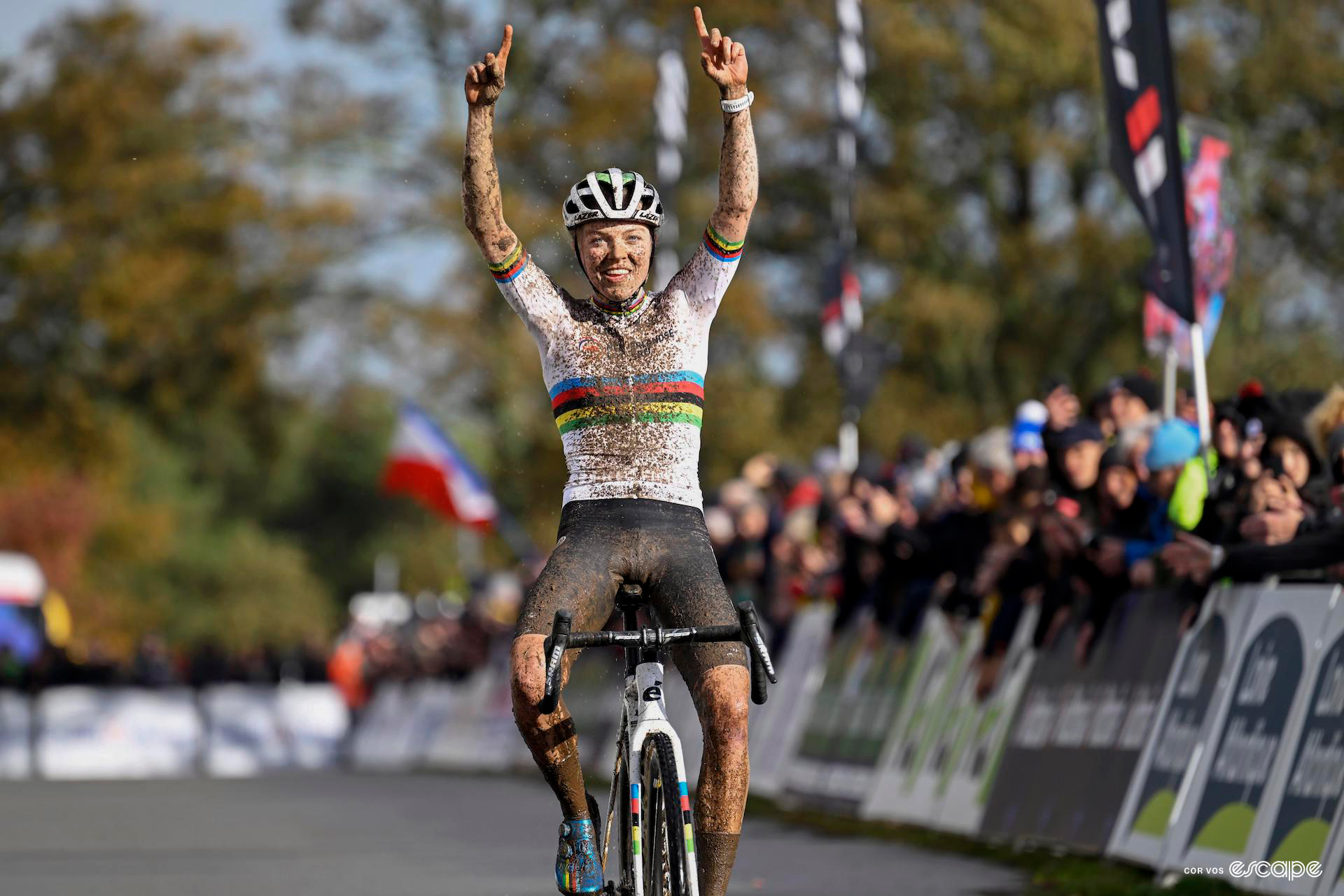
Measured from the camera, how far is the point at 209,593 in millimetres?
90000

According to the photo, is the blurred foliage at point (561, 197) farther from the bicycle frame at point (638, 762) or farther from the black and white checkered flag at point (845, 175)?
the bicycle frame at point (638, 762)

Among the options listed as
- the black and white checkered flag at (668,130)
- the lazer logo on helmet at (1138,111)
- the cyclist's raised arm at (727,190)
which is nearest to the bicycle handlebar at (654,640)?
the cyclist's raised arm at (727,190)

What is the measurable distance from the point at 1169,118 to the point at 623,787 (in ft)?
21.5

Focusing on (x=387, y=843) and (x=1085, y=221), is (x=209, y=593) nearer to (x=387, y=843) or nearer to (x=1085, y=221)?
(x=1085, y=221)


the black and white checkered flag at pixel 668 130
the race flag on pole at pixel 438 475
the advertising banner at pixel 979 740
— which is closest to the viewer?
the advertising banner at pixel 979 740

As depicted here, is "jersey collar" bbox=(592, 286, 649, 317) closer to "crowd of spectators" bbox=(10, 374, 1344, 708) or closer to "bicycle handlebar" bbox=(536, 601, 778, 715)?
"bicycle handlebar" bbox=(536, 601, 778, 715)

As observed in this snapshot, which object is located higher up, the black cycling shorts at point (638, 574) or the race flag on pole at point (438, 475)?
the race flag on pole at point (438, 475)

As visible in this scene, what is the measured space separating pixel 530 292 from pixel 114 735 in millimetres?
29267

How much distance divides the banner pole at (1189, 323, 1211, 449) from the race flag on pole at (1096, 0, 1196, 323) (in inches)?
5.7

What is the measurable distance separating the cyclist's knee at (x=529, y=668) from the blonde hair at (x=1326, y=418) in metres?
4.17

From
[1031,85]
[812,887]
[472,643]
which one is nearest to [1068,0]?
[1031,85]

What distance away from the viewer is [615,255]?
7.78 m

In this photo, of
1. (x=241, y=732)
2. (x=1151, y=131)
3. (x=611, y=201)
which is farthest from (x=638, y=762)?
(x=241, y=732)

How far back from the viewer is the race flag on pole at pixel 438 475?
35.8 meters
